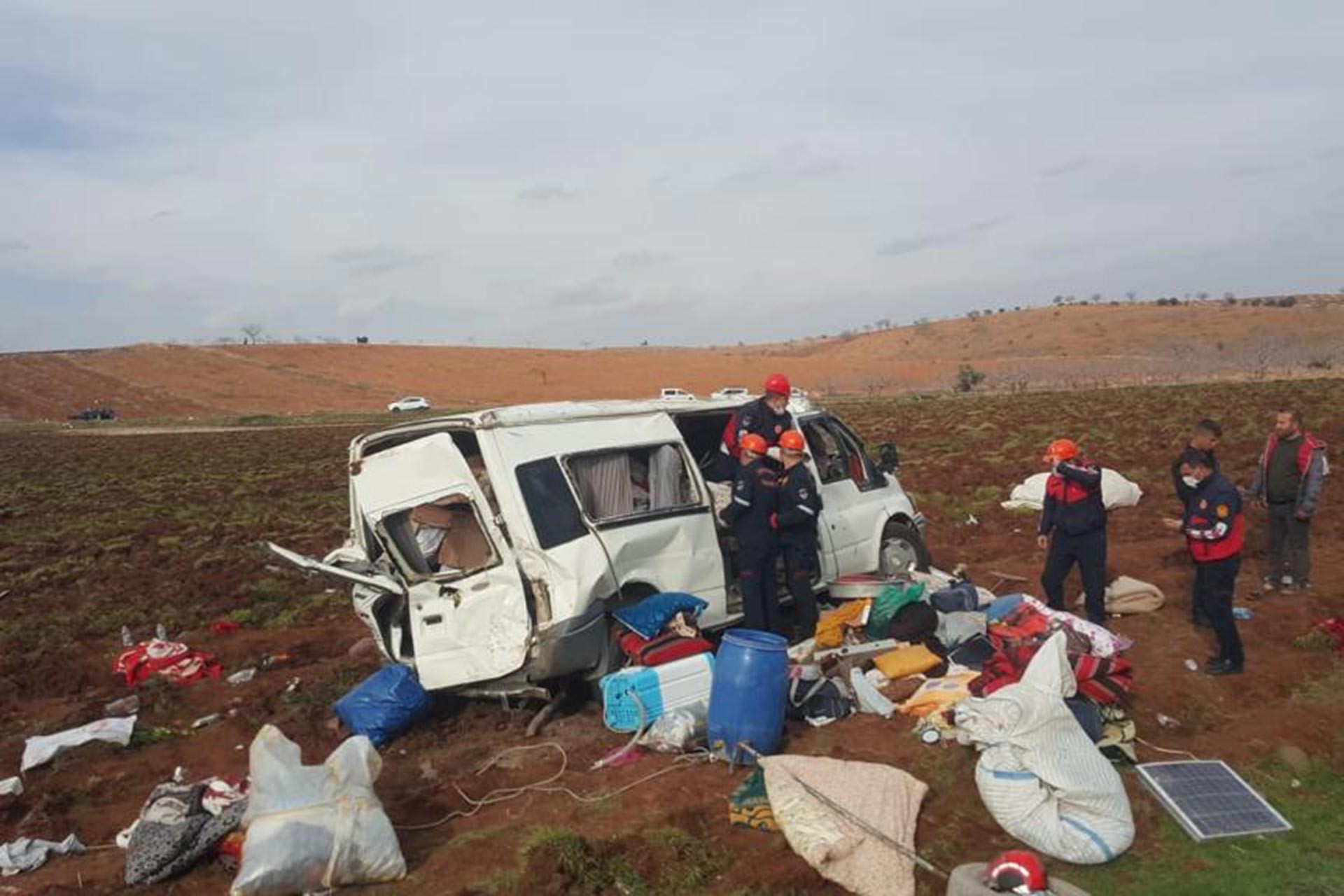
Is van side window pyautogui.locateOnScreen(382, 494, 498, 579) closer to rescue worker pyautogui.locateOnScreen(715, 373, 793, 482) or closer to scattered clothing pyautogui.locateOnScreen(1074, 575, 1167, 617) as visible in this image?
rescue worker pyautogui.locateOnScreen(715, 373, 793, 482)

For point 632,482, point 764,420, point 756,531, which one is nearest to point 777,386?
point 764,420

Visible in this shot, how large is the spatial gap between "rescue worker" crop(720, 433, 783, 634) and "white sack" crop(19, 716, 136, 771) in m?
4.66

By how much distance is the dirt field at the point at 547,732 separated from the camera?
14.7 ft

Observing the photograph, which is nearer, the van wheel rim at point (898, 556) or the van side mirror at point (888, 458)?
the van wheel rim at point (898, 556)

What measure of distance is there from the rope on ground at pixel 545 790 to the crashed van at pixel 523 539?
2.11ft

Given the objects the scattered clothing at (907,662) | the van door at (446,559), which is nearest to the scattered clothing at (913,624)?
the scattered clothing at (907,662)

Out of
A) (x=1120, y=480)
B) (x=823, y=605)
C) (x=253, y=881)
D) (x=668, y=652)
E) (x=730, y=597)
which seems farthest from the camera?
(x=1120, y=480)

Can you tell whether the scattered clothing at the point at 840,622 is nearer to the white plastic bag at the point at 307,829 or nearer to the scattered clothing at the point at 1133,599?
the scattered clothing at the point at 1133,599

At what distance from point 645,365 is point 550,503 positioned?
9254cm

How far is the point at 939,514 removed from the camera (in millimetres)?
14250

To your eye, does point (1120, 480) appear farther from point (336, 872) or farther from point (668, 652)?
point (336, 872)

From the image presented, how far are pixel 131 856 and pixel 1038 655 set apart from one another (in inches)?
193

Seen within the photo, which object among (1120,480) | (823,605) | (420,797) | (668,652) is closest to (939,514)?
(1120,480)

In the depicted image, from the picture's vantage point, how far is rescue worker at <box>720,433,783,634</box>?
23.2 feet
